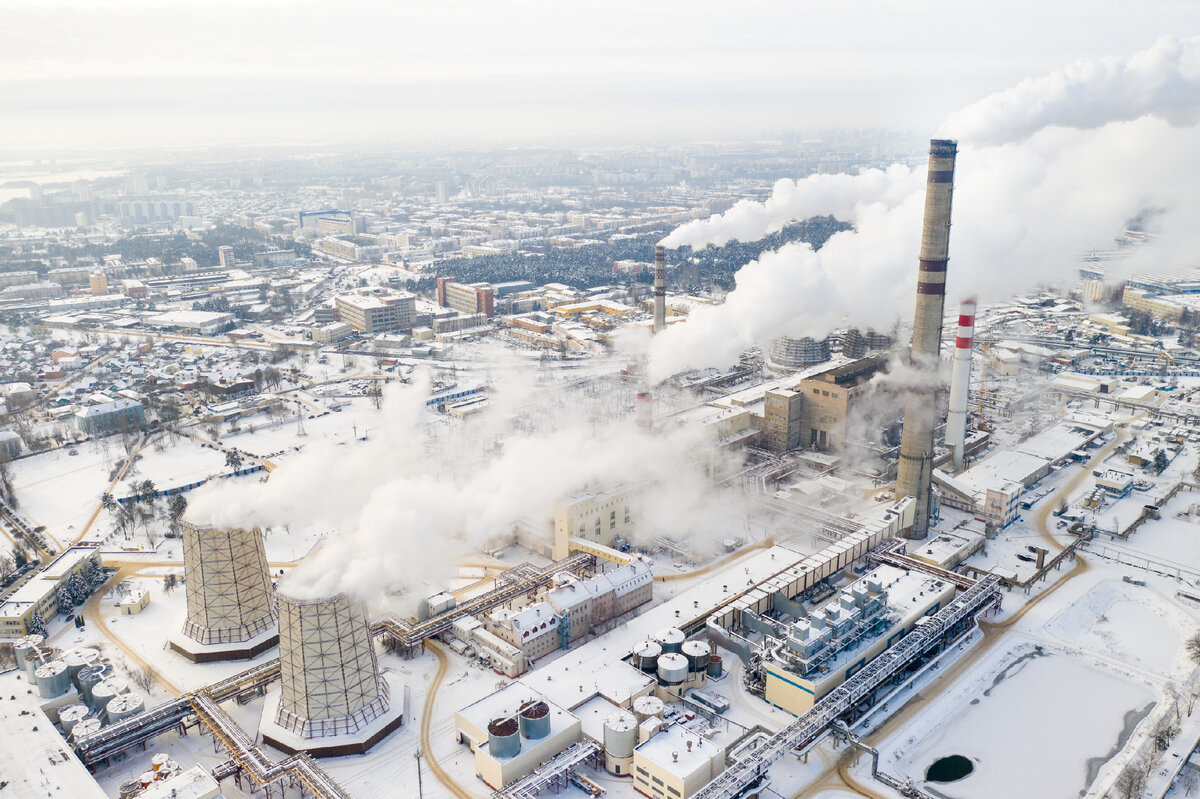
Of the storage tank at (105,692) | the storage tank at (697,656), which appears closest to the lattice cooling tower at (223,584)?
the storage tank at (105,692)

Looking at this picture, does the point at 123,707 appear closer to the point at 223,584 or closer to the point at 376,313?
the point at 223,584

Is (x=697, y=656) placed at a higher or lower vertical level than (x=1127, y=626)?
higher

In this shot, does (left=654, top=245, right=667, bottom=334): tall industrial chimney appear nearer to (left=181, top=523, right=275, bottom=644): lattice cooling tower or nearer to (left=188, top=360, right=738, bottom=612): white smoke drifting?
(left=188, top=360, right=738, bottom=612): white smoke drifting

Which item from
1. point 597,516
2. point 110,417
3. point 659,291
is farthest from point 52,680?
point 659,291

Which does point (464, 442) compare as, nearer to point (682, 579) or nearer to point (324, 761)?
point (682, 579)

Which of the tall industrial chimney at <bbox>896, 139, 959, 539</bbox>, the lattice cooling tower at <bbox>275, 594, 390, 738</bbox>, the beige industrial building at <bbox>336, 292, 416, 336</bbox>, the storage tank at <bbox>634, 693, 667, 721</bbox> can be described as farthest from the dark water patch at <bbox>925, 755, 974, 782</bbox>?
the beige industrial building at <bbox>336, 292, 416, 336</bbox>

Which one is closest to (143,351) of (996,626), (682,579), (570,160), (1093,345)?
(682,579)

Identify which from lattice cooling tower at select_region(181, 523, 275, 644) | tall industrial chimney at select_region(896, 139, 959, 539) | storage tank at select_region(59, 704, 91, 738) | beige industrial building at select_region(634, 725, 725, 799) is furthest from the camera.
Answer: tall industrial chimney at select_region(896, 139, 959, 539)
